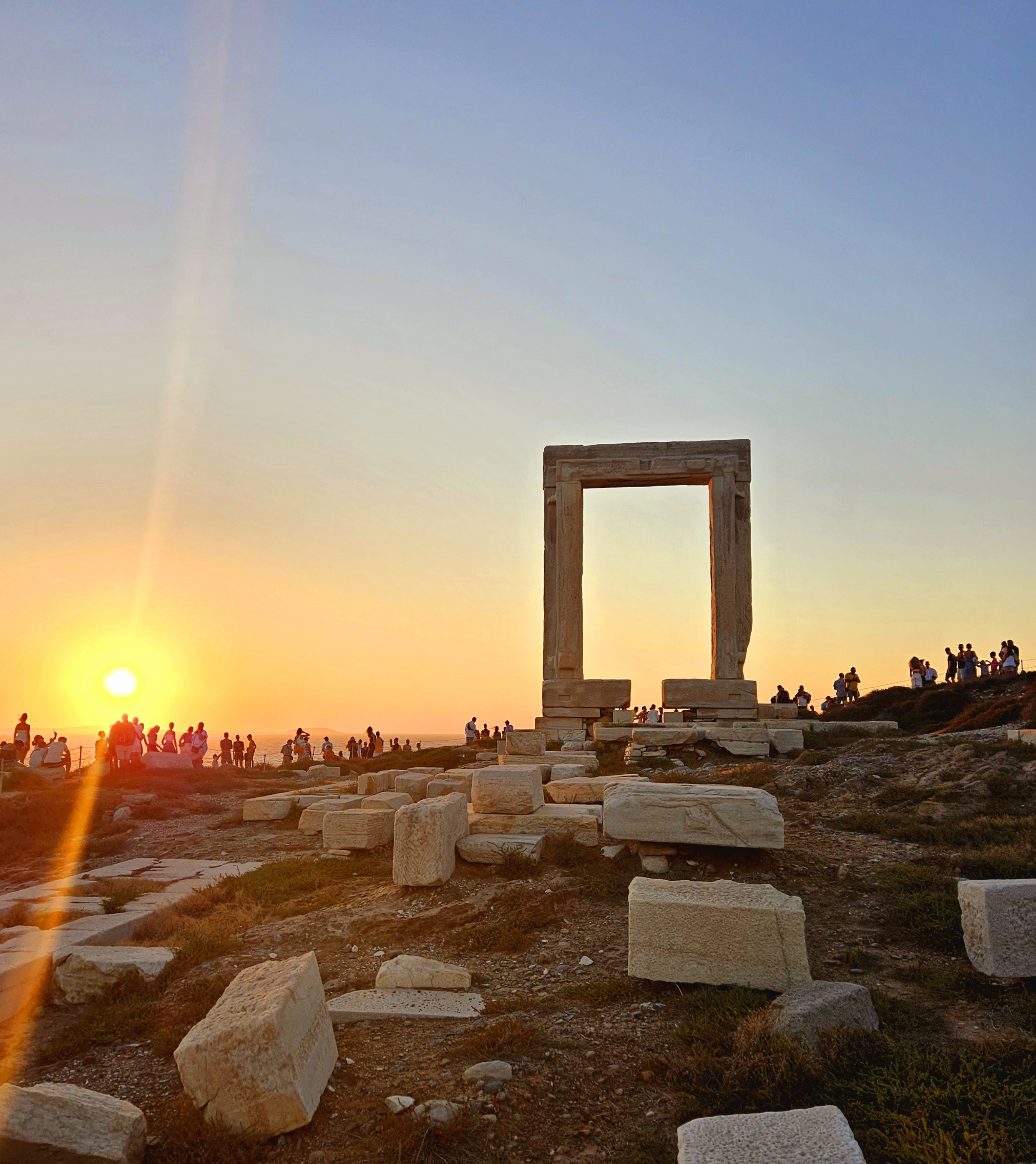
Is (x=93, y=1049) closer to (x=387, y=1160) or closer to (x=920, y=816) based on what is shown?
(x=387, y=1160)

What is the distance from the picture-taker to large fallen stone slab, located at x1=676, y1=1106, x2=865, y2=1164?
285 centimetres

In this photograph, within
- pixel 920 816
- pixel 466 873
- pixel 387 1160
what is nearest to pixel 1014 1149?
Result: pixel 387 1160

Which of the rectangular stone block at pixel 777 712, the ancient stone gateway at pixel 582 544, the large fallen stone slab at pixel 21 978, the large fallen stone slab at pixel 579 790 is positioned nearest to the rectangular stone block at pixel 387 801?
the large fallen stone slab at pixel 579 790

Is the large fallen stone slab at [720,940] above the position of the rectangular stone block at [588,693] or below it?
below

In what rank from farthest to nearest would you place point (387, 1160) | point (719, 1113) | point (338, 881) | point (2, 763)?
point (2, 763), point (338, 881), point (719, 1113), point (387, 1160)

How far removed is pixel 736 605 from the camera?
19531 millimetres

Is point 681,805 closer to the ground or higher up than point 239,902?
higher up

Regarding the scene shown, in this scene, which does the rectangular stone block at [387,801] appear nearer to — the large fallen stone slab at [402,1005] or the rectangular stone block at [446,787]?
the rectangular stone block at [446,787]

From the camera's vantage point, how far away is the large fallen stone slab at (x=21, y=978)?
5.32 metres

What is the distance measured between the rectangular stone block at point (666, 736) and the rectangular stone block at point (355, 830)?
23.3 ft

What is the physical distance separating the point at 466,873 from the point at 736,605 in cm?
1320

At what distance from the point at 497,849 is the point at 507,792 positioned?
0.90 m

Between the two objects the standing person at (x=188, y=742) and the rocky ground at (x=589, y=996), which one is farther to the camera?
the standing person at (x=188, y=742)

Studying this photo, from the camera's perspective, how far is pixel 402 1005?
4.84m
